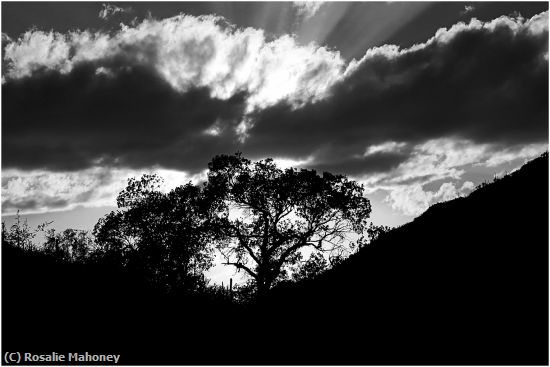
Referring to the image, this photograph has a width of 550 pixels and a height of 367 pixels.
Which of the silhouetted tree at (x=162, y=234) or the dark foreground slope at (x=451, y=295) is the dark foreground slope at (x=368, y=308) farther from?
the silhouetted tree at (x=162, y=234)

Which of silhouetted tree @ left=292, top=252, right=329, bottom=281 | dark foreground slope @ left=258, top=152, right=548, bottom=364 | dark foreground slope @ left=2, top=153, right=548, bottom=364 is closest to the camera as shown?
dark foreground slope @ left=258, top=152, right=548, bottom=364

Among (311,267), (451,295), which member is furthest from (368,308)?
(311,267)

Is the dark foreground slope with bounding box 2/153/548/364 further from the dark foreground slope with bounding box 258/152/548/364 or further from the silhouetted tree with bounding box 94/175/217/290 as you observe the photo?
the silhouetted tree with bounding box 94/175/217/290

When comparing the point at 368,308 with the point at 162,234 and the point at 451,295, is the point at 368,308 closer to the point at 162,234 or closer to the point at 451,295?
the point at 451,295

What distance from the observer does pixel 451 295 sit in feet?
28.2

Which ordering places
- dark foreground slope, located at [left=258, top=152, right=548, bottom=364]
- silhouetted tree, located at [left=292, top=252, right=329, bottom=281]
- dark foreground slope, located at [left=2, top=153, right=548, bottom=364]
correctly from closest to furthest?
dark foreground slope, located at [left=258, top=152, right=548, bottom=364], dark foreground slope, located at [left=2, top=153, right=548, bottom=364], silhouetted tree, located at [left=292, top=252, right=329, bottom=281]

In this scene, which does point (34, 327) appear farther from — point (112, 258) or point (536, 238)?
point (112, 258)

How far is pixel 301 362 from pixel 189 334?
4.54m

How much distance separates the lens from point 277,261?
107 feet

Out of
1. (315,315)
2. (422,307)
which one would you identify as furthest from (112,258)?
(422,307)

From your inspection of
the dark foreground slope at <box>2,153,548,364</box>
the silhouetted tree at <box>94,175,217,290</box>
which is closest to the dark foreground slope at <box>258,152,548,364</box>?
the dark foreground slope at <box>2,153,548,364</box>

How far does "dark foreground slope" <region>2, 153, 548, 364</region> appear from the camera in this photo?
723cm

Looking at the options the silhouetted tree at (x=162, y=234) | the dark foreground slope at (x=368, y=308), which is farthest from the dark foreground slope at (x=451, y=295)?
the silhouetted tree at (x=162, y=234)

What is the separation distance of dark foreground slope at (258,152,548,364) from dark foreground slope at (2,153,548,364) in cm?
3
